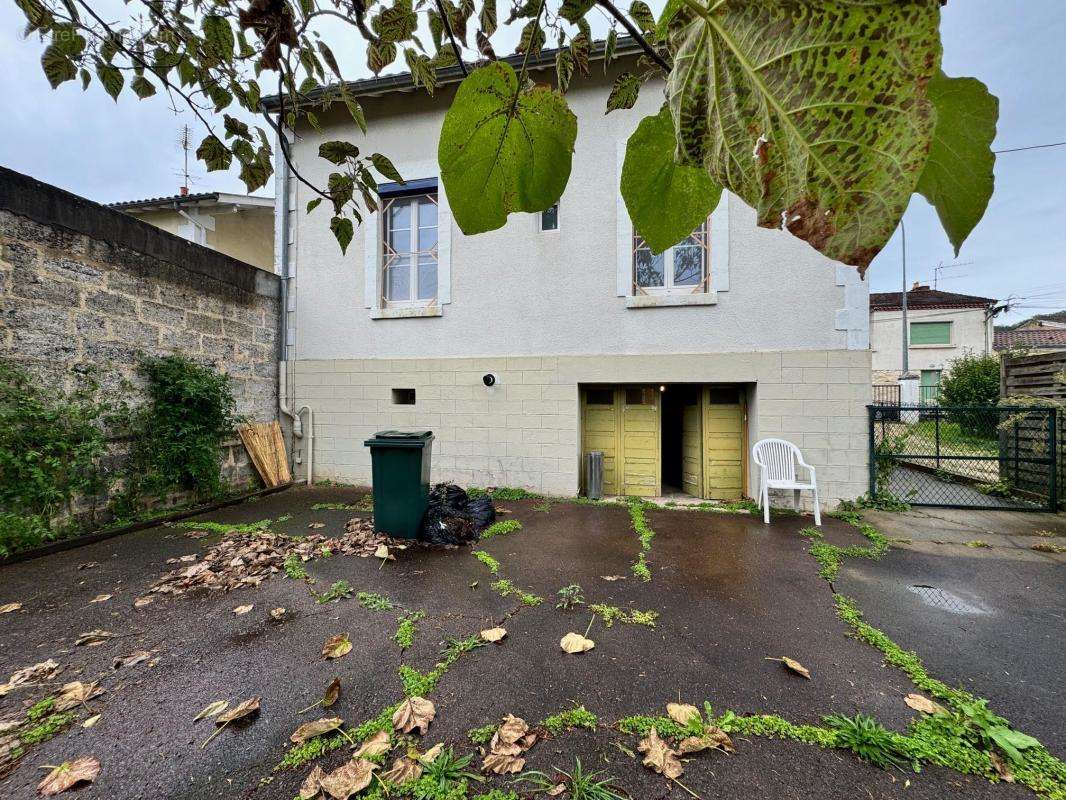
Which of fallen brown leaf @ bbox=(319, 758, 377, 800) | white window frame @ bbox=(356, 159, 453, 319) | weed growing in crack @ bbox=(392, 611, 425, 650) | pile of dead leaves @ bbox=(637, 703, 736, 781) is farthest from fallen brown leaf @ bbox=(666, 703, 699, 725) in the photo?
white window frame @ bbox=(356, 159, 453, 319)

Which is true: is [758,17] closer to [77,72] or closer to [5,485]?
[77,72]

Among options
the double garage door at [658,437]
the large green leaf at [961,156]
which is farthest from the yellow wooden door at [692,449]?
the large green leaf at [961,156]

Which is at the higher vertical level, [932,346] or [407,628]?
[932,346]

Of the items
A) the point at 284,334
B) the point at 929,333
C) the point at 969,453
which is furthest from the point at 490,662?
the point at 929,333

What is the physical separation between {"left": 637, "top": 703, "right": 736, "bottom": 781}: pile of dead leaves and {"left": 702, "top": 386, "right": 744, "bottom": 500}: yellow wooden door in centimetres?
403

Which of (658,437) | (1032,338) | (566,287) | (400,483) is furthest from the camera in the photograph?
(1032,338)

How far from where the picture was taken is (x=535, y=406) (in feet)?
17.4

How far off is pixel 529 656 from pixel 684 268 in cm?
455

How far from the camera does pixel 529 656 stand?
2105mm

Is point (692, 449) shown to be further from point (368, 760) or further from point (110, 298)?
point (110, 298)

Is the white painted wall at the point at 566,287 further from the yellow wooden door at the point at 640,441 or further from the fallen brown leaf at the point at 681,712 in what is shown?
the fallen brown leaf at the point at 681,712

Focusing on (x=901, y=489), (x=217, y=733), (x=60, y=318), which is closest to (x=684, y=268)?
(x=901, y=489)

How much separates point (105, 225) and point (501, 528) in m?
4.66

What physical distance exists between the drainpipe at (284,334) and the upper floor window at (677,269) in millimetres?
4845
